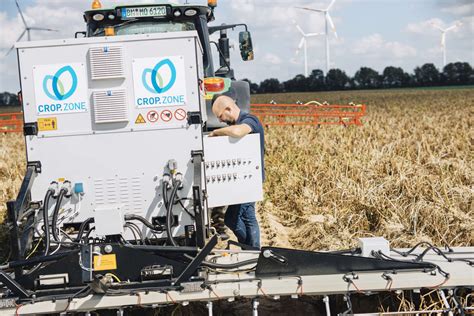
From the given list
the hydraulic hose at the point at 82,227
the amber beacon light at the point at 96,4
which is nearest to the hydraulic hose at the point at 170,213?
the hydraulic hose at the point at 82,227

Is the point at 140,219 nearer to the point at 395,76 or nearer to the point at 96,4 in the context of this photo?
the point at 96,4

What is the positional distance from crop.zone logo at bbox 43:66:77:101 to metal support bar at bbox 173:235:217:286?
1772 mm

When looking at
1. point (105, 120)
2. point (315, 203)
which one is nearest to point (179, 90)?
point (105, 120)

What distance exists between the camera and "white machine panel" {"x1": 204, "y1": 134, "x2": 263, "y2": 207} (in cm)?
502

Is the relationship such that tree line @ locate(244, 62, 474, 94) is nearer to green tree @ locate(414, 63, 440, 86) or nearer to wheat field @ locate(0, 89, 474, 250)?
green tree @ locate(414, 63, 440, 86)

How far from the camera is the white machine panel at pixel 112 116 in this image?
4.64 metres

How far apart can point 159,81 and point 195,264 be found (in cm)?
156

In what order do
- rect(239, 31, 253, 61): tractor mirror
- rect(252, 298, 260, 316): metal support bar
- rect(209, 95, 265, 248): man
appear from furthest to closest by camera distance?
rect(239, 31, 253, 61): tractor mirror, rect(209, 95, 265, 248): man, rect(252, 298, 260, 316): metal support bar

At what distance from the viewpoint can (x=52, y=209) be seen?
476 cm

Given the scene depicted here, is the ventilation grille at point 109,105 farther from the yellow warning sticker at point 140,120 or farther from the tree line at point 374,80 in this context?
the tree line at point 374,80

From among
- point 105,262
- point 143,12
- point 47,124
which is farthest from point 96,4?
point 105,262

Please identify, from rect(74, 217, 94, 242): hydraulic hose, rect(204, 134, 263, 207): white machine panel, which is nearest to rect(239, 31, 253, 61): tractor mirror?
rect(204, 134, 263, 207): white machine panel

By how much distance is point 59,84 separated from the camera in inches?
184

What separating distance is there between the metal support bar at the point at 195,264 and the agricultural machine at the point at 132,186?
2.2 inches
